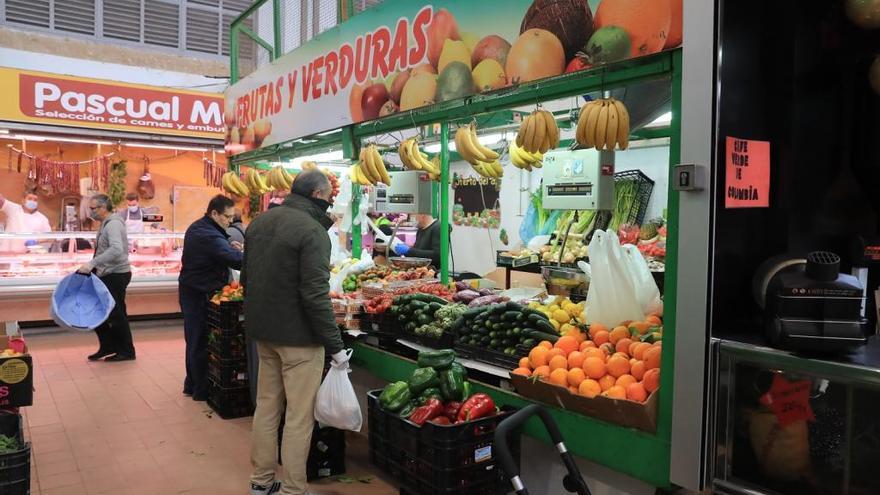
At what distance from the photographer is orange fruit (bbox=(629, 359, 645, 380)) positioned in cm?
299

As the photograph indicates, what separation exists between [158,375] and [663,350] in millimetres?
6204

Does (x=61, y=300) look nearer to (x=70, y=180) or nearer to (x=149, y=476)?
(x=149, y=476)

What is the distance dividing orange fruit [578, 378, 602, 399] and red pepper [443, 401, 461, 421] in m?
0.68

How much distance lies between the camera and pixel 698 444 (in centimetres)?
246

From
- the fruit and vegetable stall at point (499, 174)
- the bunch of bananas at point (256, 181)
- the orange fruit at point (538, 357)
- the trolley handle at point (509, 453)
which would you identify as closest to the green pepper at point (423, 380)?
the fruit and vegetable stall at point (499, 174)

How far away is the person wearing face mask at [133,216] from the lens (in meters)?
11.4

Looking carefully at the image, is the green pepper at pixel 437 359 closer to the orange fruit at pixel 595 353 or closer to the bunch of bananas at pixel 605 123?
the orange fruit at pixel 595 353

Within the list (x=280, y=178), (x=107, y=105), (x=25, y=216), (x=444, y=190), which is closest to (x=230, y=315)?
(x=280, y=178)

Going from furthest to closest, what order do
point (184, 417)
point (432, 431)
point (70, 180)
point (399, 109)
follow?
1. point (70, 180)
2. point (184, 417)
3. point (399, 109)
4. point (432, 431)

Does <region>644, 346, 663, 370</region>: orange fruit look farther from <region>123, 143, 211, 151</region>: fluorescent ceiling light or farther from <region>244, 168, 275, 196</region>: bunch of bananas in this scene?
<region>123, 143, 211, 151</region>: fluorescent ceiling light

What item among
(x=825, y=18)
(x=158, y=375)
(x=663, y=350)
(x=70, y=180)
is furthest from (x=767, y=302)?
(x=70, y=180)

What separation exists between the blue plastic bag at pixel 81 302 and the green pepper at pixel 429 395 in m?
5.12

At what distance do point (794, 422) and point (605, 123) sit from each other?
5.53 ft

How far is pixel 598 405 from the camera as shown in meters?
2.96
